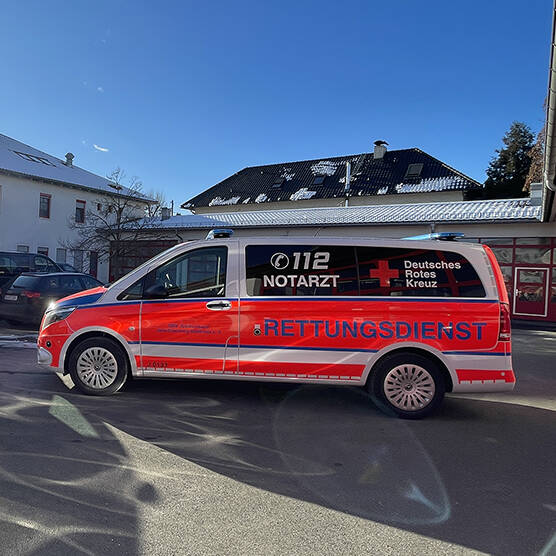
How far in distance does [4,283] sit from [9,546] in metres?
12.2

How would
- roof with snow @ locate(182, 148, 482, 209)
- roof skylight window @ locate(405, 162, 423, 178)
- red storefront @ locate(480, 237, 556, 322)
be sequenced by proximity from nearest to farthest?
red storefront @ locate(480, 237, 556, 322) → roof with snow @ locate(182, 148, 482, 209) → roof skylight window @ locate(405, 162, 423, 178)

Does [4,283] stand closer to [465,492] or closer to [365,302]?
[365,302]

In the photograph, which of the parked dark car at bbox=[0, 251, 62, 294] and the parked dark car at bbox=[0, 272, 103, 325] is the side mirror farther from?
the parked dark car at bbox=[0, 251, 62, 294]

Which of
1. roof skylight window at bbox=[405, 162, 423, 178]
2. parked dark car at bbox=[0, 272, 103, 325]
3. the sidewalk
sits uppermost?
roof skylight window at bbox=[405, 162, 423, 178]

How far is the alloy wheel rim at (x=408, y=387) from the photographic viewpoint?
16.9 ft

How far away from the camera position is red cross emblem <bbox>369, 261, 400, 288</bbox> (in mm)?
5254

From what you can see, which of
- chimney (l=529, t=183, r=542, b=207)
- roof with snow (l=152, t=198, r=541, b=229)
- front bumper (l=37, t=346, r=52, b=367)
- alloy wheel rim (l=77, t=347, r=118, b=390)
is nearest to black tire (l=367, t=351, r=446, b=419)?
alloy wheel rim (l=77, t=347, r=118, b=390)

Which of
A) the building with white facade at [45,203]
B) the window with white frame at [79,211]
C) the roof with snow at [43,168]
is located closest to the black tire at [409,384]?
the building with white facade at [45,203]

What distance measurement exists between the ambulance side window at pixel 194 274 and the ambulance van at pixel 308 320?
0.04ft

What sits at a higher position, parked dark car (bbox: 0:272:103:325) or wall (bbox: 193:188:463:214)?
wall (bbox: 193:188:463:214)

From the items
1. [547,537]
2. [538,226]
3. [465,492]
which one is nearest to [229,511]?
[465,492]

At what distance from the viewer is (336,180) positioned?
36.4m

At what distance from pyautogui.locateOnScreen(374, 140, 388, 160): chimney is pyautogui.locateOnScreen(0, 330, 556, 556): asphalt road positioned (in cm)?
3273

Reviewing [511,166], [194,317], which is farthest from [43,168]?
[511,166]
